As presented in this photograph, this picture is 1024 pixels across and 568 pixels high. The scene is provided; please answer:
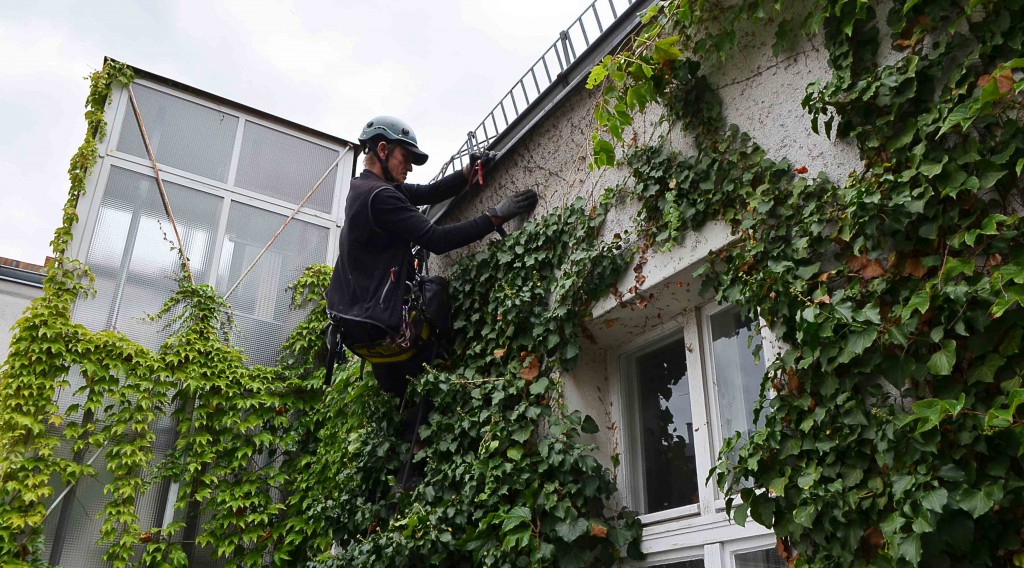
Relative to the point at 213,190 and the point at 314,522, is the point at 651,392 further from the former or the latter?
the point at 213,190

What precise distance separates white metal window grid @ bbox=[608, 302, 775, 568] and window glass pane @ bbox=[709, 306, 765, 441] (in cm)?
3

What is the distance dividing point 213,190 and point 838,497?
6237 millimetres

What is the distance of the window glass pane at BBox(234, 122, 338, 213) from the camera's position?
752 centimetres

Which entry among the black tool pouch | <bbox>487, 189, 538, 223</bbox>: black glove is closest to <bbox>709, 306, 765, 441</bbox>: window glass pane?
<bbox>487, 189, 538, 223</bbox>: black glove

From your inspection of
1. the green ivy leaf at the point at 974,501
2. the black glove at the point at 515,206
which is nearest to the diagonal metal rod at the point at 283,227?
the black glove at the point at 515,206

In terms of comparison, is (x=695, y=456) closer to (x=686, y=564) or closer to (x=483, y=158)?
(x=686, y=564)

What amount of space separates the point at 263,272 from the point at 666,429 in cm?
479

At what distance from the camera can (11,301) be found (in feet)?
35.2

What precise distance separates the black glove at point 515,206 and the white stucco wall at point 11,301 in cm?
881

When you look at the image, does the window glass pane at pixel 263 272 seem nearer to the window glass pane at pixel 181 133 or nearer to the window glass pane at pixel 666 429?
the window glass pane at pixel 181 133

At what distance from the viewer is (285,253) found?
24.3ft

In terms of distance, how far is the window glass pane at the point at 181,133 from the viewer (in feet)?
23.2

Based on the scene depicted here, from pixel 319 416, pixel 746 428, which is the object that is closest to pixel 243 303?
pixel 319 416

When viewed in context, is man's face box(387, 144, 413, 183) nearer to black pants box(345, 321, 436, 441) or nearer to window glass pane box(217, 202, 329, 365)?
black pants box(345, 321, 436, 441)
